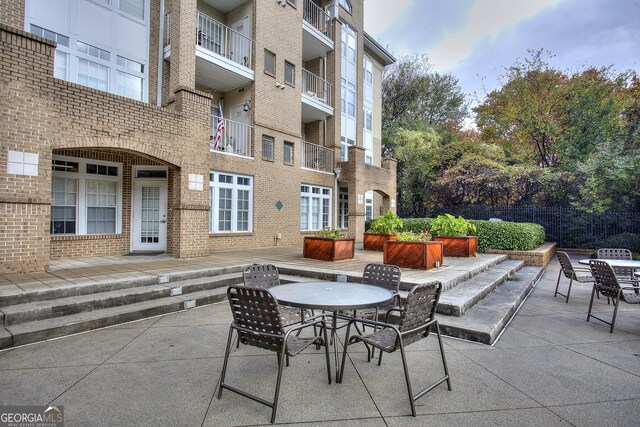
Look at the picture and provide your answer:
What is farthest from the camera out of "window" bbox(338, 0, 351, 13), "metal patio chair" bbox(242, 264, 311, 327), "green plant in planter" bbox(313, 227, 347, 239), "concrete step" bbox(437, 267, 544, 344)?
"window" bbox(338, 0, 351, 13)

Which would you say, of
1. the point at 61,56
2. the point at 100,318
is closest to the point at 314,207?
the point at 61,56

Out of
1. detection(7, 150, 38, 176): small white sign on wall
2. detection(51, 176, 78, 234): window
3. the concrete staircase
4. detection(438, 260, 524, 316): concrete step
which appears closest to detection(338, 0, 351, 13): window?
detection(51, 176, 78, 234): window

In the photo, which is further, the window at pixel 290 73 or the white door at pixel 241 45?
the window at pixel 290 73

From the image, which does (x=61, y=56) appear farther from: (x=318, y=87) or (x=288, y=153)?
(x=318, y=87)

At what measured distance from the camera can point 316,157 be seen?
15.3 meters

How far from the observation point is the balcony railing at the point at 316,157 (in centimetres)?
1465

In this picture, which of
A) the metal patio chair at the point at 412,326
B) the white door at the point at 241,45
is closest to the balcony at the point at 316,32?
the white door at the point at 241,45

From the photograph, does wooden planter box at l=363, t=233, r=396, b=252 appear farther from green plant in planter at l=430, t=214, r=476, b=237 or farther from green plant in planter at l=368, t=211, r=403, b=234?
green plant in planter at l=430, t=214, r=476, b=237

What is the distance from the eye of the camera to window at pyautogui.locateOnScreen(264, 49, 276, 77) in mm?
12587

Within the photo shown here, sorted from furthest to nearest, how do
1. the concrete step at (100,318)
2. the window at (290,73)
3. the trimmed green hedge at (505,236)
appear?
1. the window at (290,73)
2. the trimmed green hedge at (505,236)
3. the concrete step at (100,318)

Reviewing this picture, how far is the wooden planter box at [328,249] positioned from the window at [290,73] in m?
7.65

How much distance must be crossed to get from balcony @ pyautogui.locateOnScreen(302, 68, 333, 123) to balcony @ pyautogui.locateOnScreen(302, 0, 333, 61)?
49.9 inches

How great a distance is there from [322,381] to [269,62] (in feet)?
40.4

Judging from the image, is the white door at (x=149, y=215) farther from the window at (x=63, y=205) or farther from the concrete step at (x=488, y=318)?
the concrete step at (x=488, y=318)
